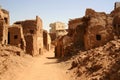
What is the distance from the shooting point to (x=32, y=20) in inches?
1572

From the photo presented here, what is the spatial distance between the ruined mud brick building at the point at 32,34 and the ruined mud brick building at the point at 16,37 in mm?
1954

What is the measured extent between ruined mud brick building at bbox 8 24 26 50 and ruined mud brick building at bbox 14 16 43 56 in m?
1.95

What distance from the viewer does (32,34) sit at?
121 feet

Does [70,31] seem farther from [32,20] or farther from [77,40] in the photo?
[32,20]

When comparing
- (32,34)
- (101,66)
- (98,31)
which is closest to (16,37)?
(32,34)

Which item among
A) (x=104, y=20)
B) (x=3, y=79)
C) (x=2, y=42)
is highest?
(x=104, y=20)

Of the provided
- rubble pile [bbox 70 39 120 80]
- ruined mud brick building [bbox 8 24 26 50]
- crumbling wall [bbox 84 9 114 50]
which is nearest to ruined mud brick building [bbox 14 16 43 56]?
ruined mud brick building [bbox 8 24 26 50]

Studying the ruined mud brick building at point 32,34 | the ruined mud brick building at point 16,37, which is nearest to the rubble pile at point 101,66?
the ruined mud brick building at point 16,37

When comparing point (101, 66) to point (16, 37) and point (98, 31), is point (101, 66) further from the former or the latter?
point (16, 37)

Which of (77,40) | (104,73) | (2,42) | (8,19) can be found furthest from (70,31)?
(104,73)

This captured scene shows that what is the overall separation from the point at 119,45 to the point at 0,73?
1008 cm

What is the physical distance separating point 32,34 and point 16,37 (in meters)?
3.35

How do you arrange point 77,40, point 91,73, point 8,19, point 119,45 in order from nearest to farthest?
point 91,73
point 119,45
point 77,40
point 8,19

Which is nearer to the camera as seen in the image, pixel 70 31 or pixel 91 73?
pixel 91 73
